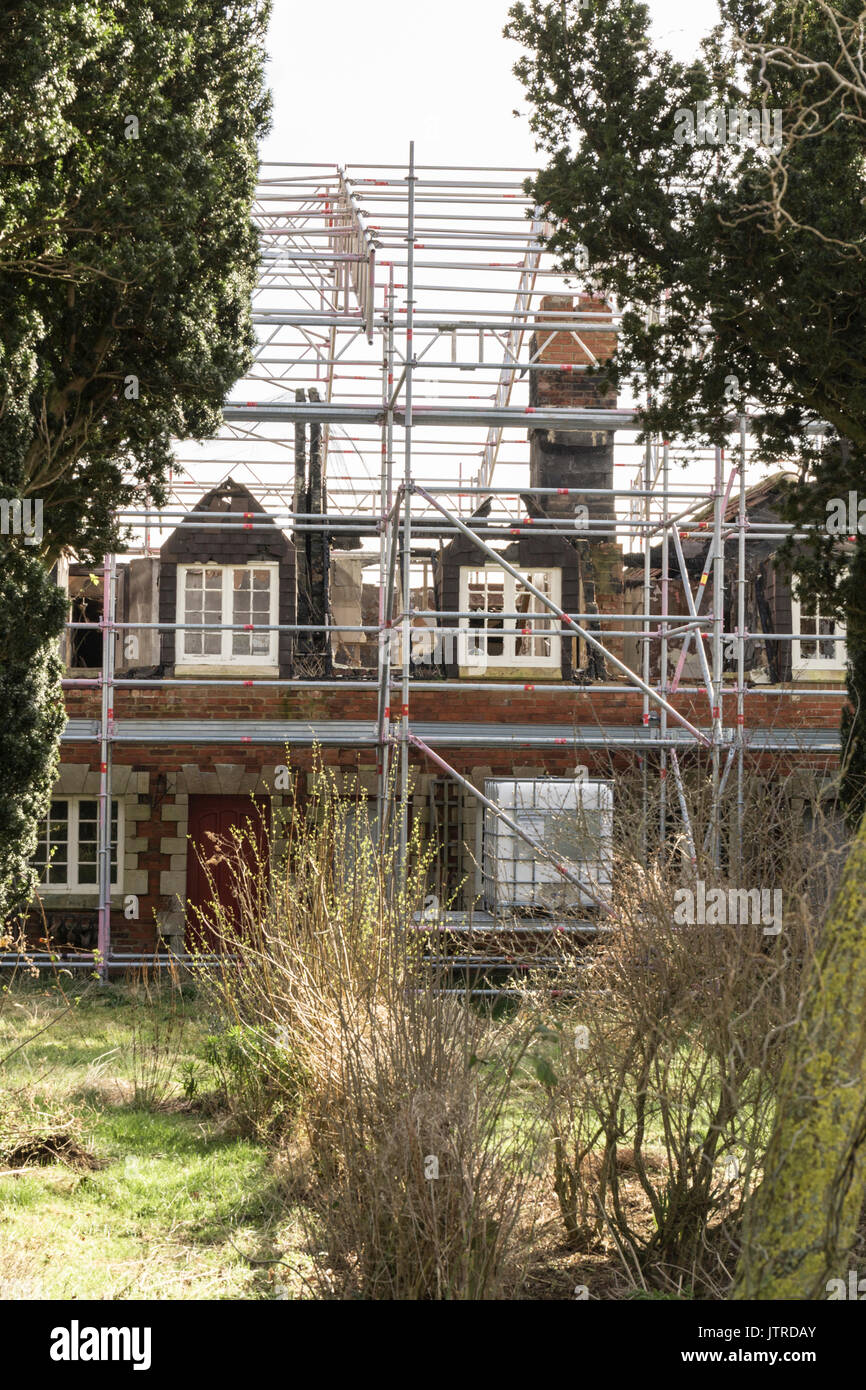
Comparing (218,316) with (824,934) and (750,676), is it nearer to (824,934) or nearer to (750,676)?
(824,934)

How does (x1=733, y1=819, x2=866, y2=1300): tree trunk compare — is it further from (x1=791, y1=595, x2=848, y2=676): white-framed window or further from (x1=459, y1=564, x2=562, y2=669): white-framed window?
(x1=791, y1=595, x2=848, y2=676): white-framed window

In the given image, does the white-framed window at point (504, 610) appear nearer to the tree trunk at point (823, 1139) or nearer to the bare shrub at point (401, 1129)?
the bare shrub at point (401, 1129)

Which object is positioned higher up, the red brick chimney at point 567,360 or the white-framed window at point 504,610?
the red brick chimney at point 567,360

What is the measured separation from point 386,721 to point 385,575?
165 centimetres

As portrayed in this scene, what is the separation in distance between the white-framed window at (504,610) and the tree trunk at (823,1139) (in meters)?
12.2

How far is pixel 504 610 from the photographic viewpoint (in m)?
16.0

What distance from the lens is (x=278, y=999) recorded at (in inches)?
292

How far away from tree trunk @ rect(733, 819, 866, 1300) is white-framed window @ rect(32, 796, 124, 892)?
12299 mm

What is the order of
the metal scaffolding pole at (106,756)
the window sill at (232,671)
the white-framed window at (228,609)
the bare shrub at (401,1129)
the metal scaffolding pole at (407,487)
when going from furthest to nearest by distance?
the white-framed window at (228,609) < the window sill at (232,671) < the metal scaffolding pole at (106,756) < the metal scaffolding pole at (407,487) < the bare shrub at (401,1129)

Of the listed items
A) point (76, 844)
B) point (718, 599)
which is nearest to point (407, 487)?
point (718, 599)

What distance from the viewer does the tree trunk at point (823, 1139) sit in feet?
A: 11.5

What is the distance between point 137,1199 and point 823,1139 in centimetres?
444

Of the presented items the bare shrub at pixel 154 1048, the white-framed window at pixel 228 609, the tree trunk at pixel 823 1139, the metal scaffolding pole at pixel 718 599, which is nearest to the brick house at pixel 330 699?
the white-framed window at pixel 228 609

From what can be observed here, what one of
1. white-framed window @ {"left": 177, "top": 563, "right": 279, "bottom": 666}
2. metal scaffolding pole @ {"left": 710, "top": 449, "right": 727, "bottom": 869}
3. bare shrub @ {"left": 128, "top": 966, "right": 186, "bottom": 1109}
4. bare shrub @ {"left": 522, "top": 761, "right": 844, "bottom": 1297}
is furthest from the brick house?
bare shrub @ {"left": 522, "top": 761, "right": 844, "bottom": 1297}
